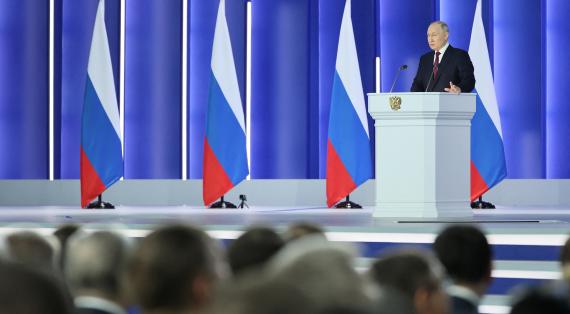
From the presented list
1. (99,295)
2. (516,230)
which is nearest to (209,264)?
(99,295)

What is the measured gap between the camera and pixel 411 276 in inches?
98.9

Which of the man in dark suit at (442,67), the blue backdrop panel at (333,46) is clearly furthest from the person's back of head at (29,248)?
the blue backdrop panel at (333,46)

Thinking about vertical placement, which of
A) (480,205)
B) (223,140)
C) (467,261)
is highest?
(223,140)

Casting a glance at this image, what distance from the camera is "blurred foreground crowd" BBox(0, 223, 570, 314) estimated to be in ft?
5.20

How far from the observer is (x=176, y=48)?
14.3 m

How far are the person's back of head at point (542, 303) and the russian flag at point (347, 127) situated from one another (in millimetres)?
9774

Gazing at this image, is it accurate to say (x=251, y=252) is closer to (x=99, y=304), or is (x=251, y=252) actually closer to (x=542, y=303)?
(x=99, y=304)

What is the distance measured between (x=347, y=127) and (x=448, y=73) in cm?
286

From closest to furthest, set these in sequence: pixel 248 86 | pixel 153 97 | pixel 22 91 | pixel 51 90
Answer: pixel 22 91, pixel 153 97, pixel 248 86, pixel 51 90

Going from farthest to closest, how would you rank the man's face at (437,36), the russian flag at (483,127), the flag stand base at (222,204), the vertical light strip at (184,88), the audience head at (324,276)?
the vertical light strip at (184,88)
the flag stand base at (222,204)
the russian flag at (483,127)
the man's face at (437,36)
the audience head at (324,276)

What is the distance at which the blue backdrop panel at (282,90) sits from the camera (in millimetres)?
13883

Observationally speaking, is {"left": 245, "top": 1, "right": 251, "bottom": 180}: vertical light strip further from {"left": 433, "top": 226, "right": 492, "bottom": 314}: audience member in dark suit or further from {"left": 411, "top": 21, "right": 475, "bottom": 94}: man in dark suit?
{"left": 433, "top": 226, "right": 492, "bottom": 314}: audience member in dark suit

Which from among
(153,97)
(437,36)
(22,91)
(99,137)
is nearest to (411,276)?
(437,36)

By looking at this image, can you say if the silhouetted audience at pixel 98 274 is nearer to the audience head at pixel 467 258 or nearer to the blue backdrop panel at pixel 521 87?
the audience head at pixel 467 258
